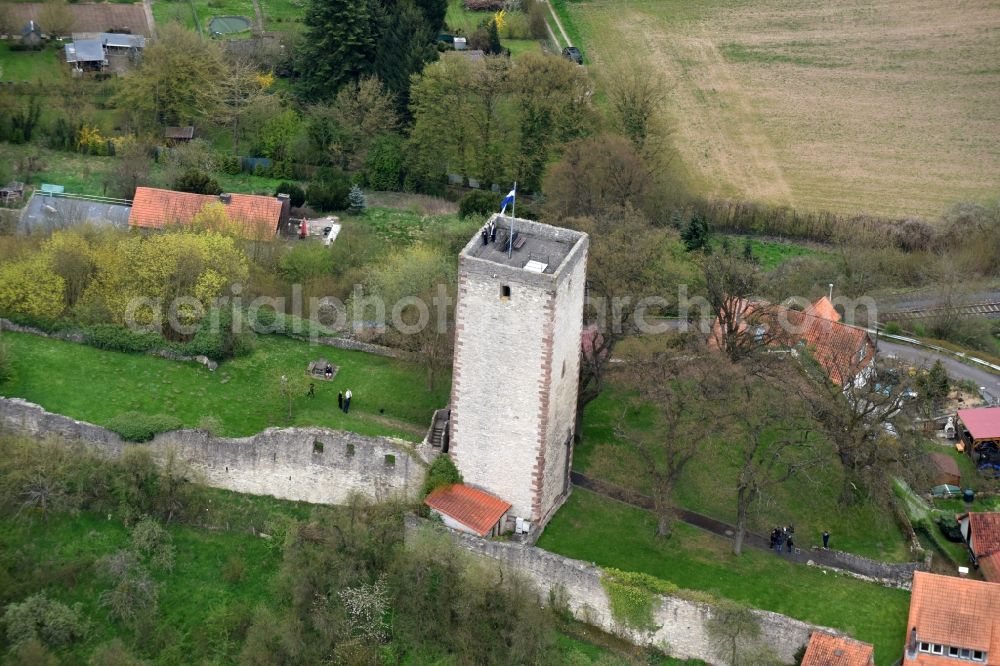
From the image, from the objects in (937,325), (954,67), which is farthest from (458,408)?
(954,67)

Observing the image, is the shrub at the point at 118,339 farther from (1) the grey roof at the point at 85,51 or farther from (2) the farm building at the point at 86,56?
(1) the grey roof at the point at 85,51

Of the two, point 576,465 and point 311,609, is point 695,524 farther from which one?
point 311,609

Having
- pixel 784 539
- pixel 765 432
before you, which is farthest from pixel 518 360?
pixel 765 432

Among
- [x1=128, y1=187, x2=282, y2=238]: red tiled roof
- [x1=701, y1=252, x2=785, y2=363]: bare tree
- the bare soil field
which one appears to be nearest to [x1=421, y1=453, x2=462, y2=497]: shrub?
[x1=701, y1=252, x2=785, y2=363]: bare tree

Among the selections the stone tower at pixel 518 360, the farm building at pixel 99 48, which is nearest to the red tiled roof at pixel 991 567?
the stone tower at pixel 518 360

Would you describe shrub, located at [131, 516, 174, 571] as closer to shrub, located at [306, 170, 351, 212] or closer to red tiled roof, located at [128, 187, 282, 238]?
red tiled roof, located at [128, 187, 282, 238]

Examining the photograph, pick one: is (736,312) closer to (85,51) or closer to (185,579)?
(185,579)
